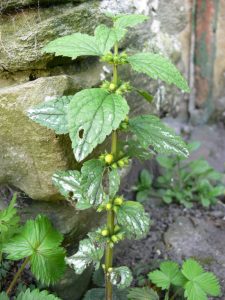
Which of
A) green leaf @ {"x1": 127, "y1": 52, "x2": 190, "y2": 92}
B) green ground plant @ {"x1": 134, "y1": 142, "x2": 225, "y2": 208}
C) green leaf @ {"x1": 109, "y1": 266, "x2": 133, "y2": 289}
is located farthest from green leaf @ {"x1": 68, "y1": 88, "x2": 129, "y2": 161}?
green ground plant @ {"x1": 134, "y1": 142, "x2": 225, "y2": 208}

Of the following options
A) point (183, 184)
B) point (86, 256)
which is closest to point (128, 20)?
point (86, 256)

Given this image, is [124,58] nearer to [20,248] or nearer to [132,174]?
[20,248]

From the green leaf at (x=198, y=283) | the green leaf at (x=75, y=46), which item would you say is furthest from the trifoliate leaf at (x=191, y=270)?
the green leaf at (x=75, y=46)

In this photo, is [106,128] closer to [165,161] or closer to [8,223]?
[8,223]

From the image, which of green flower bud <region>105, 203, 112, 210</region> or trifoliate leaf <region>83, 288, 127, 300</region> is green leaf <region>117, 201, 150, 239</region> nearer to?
green flower bud <region>105, 203, 112, 210</region>

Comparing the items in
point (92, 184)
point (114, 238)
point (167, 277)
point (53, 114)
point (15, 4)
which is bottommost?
point (167, 277)

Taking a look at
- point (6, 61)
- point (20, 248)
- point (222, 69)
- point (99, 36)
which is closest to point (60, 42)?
point (99, 36)
